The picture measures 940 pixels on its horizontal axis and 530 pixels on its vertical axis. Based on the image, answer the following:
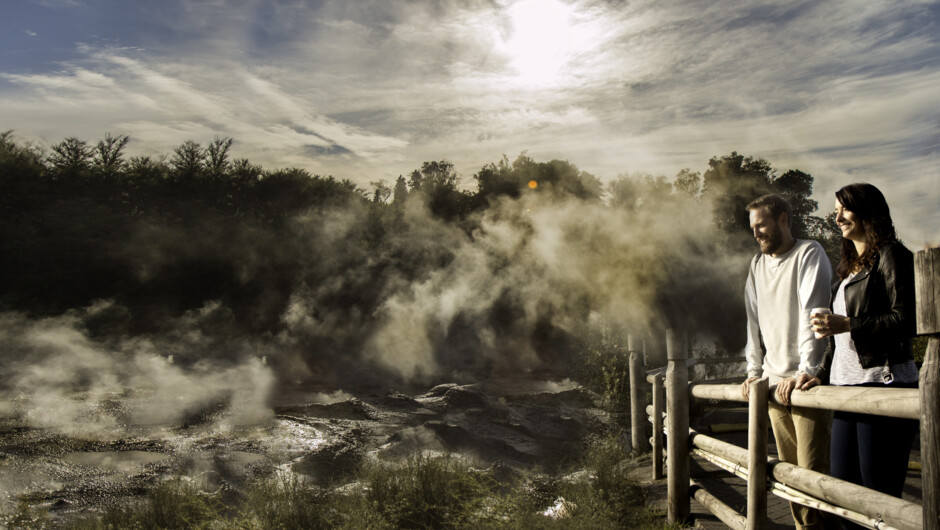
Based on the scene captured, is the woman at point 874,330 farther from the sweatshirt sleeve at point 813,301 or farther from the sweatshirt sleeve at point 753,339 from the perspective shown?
the sweatshirt sleeve at point 753,339

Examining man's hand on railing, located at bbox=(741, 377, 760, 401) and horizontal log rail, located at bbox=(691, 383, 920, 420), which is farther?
man's hand on railing, located at bbox=(741, 377, 760, 401)

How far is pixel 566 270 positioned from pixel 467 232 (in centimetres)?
491

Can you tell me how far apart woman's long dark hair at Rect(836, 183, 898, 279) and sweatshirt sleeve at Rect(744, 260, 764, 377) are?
0.64 m

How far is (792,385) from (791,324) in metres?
0.25

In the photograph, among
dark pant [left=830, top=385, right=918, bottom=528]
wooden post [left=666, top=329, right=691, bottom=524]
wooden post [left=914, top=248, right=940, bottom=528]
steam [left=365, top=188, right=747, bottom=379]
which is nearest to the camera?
wooden post [left=914, top=248, right=940, bottom=528]

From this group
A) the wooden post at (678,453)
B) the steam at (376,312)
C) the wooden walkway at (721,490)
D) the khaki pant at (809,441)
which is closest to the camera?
the khaki pant at (809,441)

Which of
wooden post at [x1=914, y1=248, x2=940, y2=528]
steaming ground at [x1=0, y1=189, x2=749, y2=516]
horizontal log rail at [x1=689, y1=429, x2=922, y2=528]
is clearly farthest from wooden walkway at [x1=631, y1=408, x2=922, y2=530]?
wooden post at [x1=914, y1=248, x2=940, y2=528]

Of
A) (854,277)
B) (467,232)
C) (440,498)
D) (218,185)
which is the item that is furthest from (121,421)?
(218,185)

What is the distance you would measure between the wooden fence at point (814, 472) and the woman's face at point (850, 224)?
562mm

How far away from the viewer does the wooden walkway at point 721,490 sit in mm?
4070

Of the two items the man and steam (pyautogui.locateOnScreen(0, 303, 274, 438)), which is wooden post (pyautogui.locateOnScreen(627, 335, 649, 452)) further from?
steam (pyautogui.locateOnScreen(0, 303, 274, 438))

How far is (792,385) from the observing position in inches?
102

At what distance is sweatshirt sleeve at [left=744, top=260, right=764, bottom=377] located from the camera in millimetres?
2912

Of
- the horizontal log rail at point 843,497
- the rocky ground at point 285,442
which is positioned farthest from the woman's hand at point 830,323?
the rocky ground at point 285,442
